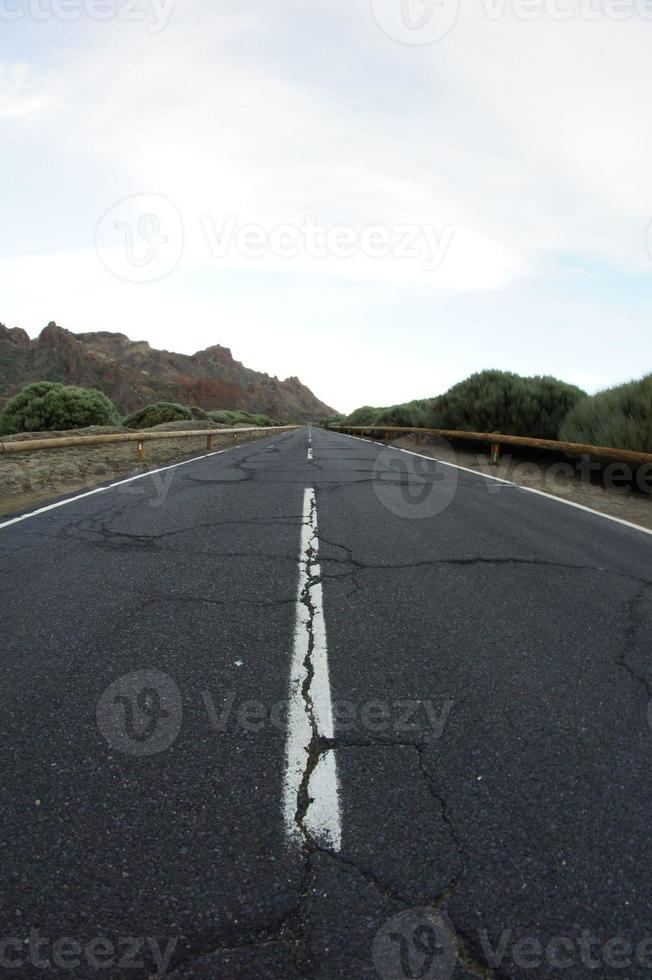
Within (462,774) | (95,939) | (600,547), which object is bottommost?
(95,939)

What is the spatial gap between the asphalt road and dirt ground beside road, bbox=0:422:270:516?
443 centimetres

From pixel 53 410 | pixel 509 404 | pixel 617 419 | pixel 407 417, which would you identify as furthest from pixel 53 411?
pixel 617 419

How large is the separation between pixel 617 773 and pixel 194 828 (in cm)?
176

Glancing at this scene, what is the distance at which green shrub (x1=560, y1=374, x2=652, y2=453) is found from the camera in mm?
9617

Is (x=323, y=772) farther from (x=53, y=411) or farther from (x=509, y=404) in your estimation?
(x=53, y=411)

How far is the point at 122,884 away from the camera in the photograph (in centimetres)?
155

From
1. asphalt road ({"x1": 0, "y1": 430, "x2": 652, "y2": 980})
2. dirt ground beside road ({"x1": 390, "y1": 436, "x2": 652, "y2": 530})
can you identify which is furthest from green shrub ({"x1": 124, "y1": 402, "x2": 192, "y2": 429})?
asphalt road ({"x1": 0, "y1": 430, "x2": 652, "y2": 980})

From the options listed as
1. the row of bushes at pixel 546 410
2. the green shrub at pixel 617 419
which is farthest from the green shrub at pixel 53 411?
the green shrub at pixel 617 419

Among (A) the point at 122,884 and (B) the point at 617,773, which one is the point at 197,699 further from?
(B) the point at 617,773

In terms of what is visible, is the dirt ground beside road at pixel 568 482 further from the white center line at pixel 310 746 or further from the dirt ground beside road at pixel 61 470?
the dirt ground beside road at pixel 61 470

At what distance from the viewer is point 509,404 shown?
16.1 meters

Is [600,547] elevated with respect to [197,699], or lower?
elevated

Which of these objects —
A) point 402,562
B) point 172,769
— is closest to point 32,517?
point 402,562

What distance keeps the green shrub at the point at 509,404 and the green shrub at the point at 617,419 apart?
7.34 feet
